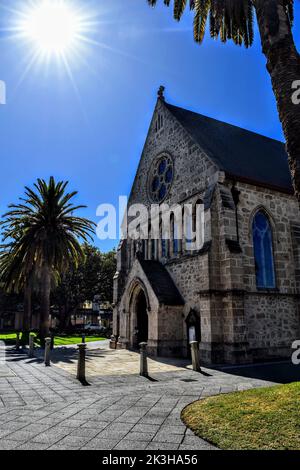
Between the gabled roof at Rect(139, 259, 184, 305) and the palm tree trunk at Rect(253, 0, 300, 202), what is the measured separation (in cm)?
1092

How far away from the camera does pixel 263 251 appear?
1595 centimetres

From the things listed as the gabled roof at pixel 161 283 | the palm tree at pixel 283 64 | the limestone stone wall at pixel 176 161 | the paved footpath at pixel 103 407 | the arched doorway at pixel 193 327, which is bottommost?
the paved footpath at pixel 103 407

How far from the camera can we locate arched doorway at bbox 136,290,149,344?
1925 cm

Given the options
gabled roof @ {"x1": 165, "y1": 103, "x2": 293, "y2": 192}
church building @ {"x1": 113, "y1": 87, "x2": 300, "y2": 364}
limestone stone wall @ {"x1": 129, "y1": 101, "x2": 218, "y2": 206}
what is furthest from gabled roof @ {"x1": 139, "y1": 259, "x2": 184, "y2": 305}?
gabled roof @ {"x1": 165, "y1": 103, "x2": 293, "y2": 192}

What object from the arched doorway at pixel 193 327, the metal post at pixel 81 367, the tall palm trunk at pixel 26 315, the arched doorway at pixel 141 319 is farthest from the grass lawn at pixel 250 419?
the tall palm trunk at pixel 26 315

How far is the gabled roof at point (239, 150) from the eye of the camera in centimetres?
1645

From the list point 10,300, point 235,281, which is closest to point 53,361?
point 235,281

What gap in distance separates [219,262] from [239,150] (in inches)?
340

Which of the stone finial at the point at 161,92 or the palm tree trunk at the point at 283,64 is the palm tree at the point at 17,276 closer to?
the stone finial at the point at 161,92

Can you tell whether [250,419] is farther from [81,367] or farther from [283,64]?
[283,64]

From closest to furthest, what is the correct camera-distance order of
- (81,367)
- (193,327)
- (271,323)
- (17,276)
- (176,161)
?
1. (81,367)
2. (271,323)
3. (193,327)
4. (176,161)
5. (17,276)

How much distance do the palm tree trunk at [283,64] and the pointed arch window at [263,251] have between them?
9.22 metres

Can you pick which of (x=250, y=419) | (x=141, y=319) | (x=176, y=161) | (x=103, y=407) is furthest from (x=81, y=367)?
(x=176, y=161)
